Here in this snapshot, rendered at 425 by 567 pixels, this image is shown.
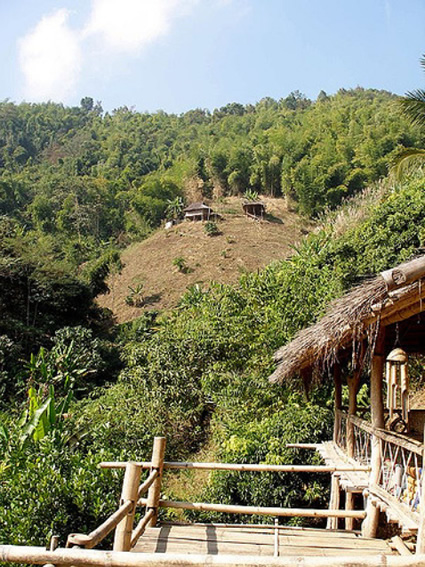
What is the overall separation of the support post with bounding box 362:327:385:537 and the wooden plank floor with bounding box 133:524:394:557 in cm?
25

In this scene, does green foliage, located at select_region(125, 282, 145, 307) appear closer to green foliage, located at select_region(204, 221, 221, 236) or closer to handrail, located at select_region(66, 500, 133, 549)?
green foliage, located at select_region(204, 221, 221, 236)

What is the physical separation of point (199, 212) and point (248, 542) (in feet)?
116

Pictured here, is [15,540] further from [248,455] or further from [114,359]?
[114,359]

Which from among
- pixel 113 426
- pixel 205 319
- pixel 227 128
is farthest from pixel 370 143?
pixel 113 426

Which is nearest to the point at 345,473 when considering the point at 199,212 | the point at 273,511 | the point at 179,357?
the point at 273,511

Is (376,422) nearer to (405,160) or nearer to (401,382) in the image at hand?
(401,382)

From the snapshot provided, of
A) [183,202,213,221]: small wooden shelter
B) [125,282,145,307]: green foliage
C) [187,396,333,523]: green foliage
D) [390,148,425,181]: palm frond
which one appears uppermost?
[183,202,213,221]: small wooden shelter

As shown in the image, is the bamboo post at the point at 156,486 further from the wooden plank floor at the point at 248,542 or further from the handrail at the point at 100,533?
the handrail at the point at 100,533

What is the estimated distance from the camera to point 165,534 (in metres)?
4.20

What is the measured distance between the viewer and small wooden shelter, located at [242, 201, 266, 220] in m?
39.3

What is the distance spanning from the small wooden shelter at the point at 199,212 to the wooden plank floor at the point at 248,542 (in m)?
34.5

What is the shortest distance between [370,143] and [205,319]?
32.7m

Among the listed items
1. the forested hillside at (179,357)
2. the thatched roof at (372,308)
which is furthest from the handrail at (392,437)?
the forested hillside at (179,357)

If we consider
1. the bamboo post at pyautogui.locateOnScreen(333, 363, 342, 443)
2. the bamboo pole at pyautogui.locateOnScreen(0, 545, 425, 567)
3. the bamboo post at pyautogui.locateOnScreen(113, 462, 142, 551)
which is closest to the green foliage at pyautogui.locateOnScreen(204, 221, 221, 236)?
the bamboo post at pyautogui.locateOnScreen(333, 363, 342, 443)
